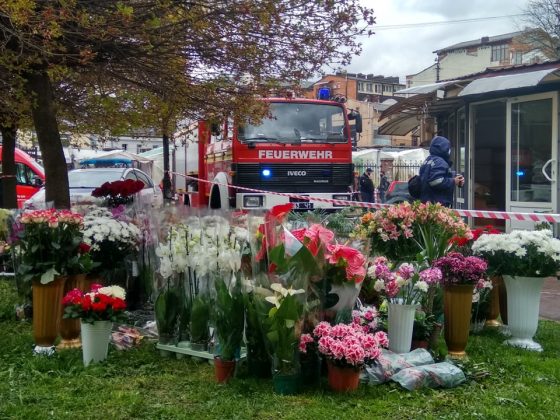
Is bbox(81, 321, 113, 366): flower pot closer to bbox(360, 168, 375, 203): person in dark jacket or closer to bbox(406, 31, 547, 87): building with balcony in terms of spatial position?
bbox(360, 168, 375, 203): person in dark jacket

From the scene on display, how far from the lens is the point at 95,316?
465 cm

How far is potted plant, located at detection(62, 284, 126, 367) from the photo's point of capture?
463cm

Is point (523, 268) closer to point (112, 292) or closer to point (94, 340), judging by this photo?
point (112, 292)

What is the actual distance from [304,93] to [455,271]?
153 inches

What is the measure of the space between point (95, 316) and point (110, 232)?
1.43 metres

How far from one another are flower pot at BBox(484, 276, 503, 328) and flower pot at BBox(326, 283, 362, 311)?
2126 mm

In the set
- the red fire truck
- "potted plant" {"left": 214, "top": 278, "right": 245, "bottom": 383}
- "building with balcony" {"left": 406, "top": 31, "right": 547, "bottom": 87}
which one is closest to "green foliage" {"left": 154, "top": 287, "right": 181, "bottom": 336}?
"potted plant" {"left": 214, "top": 278, "right": 245, "bottom": 383}

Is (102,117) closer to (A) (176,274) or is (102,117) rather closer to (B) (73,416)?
(A) (176,274)

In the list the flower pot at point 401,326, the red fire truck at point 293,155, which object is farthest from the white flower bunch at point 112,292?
the red fire truck at point 293,155

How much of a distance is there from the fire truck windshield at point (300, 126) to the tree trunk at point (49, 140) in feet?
14.2

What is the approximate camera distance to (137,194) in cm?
812

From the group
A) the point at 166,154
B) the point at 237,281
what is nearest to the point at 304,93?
the point at 237,281

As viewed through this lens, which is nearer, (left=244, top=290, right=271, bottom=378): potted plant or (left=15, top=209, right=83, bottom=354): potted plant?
(left=244, top=290, right=271, bottom=378): potted plant

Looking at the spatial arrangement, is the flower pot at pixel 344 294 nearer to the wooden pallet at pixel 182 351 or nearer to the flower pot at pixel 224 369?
the flower pot at pixel 224 369
